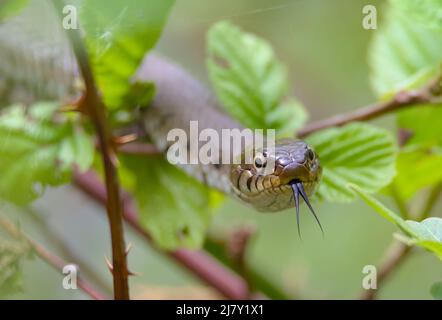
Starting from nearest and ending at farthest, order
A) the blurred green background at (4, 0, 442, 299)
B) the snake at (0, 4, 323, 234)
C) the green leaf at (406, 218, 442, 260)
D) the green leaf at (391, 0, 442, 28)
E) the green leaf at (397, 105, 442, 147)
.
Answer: the green leaf at (406, 218, 442, 260), the green leaf at (391, 0, 442, 28), the snake at (0, 4, 323, 234), the green leaf at (397, 105, 442, 147), the blurred green background at (4, 0, 442, 299)

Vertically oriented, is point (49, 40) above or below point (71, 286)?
above

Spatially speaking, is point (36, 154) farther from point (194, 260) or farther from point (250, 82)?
point (194, 260)

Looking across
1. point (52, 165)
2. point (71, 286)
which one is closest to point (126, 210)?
point (52, 165)

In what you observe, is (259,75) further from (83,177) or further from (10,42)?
(10,42)

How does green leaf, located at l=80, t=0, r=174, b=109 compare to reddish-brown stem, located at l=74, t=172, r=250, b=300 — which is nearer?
green leaf, located at l=80, t=0, r=174, b=109

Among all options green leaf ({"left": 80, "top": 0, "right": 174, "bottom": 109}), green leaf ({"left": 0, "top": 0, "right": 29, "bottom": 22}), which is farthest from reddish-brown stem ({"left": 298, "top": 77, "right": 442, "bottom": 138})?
green leaf ({"left": 0, "top": 0, "right": 29, "bottom": 22})

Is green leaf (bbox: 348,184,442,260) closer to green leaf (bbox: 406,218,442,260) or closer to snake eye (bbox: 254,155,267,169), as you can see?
green leaf (bbox: 406,218,442,260)

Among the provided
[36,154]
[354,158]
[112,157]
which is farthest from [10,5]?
[354,158]

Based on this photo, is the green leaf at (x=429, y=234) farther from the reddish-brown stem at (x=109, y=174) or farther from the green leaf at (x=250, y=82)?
the green leaf at (x=250, y=82)
